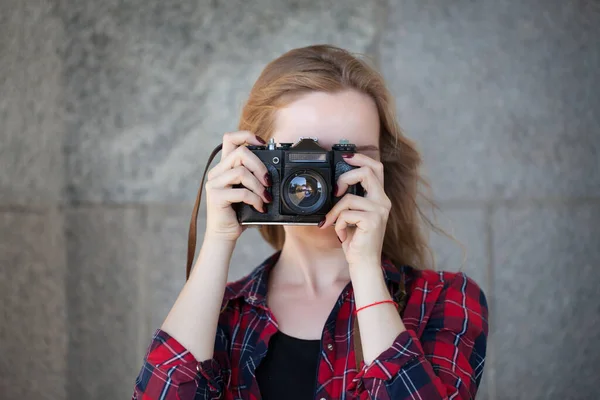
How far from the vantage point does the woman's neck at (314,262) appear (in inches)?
58.0

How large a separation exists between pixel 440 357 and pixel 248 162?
55 cm

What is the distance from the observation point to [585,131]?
6.98 feet

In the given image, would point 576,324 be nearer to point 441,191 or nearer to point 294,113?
point 441,191

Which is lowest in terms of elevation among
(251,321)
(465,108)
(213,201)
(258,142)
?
(251,321)

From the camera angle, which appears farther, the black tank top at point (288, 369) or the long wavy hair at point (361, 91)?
the long wavy hair at point (361, 91)

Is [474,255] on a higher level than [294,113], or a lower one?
lower

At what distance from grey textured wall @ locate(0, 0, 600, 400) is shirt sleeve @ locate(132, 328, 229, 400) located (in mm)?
892

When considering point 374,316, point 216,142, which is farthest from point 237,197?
point 216,142

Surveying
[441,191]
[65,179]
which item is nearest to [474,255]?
[441,191]

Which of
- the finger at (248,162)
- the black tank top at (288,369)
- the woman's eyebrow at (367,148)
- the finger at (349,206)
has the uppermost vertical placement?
the woman's eyebrow at (367,148)

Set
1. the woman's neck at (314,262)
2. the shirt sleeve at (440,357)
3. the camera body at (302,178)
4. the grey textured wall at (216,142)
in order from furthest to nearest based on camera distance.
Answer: the grey textured wall at (216,142), the woman's neck at (314,262), the camera body at (302,178), the shirt sleeve at (440,357)

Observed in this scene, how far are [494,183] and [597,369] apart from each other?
2.41 feet

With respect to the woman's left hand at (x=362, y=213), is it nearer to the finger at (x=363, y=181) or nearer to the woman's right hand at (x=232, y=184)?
the finger at (x=363, y=181)

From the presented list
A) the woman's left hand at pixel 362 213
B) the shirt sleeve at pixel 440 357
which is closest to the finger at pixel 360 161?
the woman's left hand at pixel 362 213
